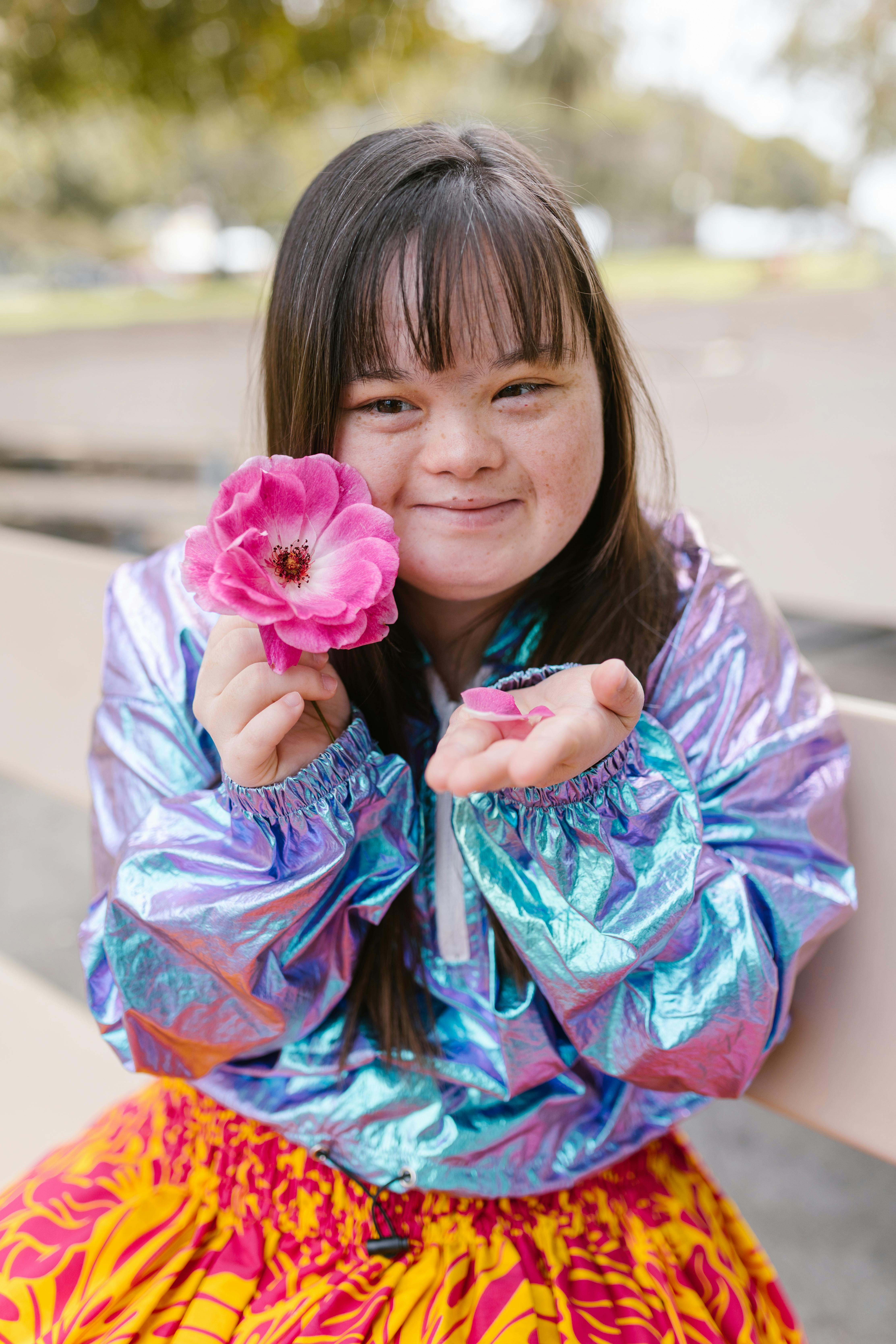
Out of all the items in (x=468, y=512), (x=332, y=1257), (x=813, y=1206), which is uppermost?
(x=468, y=512)

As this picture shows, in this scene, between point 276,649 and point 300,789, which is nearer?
point 276,649

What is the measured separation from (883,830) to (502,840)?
48cm

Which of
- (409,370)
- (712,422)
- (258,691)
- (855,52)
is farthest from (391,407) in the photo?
(855,52)

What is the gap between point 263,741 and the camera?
838mm

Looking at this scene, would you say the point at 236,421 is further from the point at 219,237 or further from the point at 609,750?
the point at 219,237

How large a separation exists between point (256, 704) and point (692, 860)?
15.0 inches

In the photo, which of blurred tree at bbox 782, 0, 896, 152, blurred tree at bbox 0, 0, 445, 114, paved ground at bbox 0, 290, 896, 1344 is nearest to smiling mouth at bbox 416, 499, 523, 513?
paved ground at bbox 0, 290, 896, 1344

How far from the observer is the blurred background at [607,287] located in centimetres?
186

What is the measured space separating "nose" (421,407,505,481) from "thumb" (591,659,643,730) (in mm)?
198

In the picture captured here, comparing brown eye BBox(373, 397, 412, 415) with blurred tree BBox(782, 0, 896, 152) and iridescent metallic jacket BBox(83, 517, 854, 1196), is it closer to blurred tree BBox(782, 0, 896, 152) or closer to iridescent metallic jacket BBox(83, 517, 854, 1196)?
iridescent metallic jacket BBox(83, 517, 854, 1196)

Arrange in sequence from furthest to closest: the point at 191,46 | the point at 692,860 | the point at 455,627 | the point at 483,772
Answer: the point at 191,46, the point at 455,627, the point at 692,860, the point at 483,772

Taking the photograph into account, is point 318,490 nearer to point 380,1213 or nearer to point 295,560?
point 295,560

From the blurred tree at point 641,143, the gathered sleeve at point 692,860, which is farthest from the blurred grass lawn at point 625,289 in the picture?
the gathered sleeve at point 692,860

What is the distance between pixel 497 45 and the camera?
11734 millimetres
